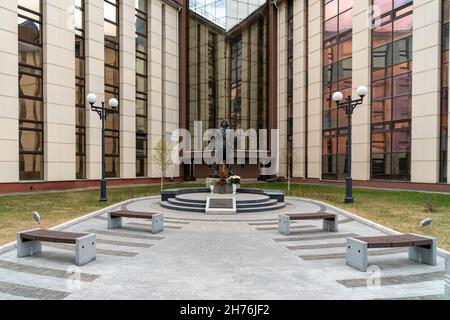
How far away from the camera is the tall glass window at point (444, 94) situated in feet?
71.4

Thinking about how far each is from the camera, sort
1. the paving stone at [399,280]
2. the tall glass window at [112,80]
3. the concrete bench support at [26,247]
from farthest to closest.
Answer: the tall glass window at [112,80] → the concrete bench support at [26,247] → the paving stone at [399,280]

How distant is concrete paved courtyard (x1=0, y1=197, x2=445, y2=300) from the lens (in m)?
5.39

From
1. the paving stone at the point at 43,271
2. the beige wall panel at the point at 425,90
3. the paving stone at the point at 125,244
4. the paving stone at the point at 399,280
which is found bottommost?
the paving stone at the point at 125,244

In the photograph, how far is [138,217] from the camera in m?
10.5

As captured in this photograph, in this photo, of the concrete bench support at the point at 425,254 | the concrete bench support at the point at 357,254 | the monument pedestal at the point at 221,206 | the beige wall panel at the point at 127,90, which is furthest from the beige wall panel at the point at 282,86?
the concrete bench support at the point at 357,254

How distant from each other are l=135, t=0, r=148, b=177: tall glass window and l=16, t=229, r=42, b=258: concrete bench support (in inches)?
968

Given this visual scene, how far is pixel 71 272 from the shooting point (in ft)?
21.1

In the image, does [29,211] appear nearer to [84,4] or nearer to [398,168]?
[84,4]

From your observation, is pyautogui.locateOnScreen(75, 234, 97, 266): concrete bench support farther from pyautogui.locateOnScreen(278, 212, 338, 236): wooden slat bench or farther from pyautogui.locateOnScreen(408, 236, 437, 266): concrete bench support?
pyautogui.locateOnScreen(408, 236, 437, 266): concrete bench support

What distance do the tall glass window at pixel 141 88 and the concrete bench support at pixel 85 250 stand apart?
25.4 m

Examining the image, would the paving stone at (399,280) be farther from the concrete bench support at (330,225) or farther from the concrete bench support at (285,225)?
the concrete bench support at (330,225)

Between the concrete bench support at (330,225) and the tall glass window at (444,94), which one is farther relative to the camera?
the tall glass window at (444,94)

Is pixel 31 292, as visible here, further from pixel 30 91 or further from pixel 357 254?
pixel 30 91

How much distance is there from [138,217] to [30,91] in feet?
62.9
